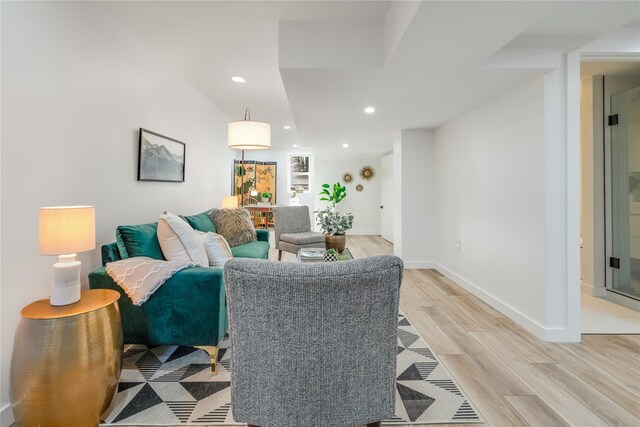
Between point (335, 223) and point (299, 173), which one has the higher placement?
point (299, 173)

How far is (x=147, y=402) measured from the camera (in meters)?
1.59

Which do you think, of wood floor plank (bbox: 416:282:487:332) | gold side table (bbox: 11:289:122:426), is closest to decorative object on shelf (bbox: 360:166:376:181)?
wood floor plank (bbox: 416:282:487:332)

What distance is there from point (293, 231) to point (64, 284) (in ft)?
11.6

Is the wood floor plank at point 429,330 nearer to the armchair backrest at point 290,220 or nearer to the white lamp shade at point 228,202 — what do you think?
the armchair backrest at point 290,220

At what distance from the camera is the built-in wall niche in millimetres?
7723

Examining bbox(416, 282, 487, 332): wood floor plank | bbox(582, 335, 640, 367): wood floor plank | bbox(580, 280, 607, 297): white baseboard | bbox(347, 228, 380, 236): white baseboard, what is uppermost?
bbox(347, 228, 380, 236): white baseboard

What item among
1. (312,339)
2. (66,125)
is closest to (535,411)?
(312,339)

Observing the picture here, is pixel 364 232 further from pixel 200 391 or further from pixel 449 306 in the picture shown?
pixel 200 391

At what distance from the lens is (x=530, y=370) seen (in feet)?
6.16

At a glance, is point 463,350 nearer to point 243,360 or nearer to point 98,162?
point 243,360

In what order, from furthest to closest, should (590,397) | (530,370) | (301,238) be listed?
(301,238)
(530,370)
(590,397)

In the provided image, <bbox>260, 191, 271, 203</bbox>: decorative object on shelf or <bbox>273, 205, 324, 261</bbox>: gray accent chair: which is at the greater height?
<bbox>260, 191, 271, 203</bbox>: decorative object on shelf

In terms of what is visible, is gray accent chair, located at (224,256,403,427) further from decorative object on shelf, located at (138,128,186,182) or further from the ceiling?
decorative object on shelf, located at (138,128,186,182)

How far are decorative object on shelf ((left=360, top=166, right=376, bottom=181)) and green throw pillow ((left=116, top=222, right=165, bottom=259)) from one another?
689 cm
